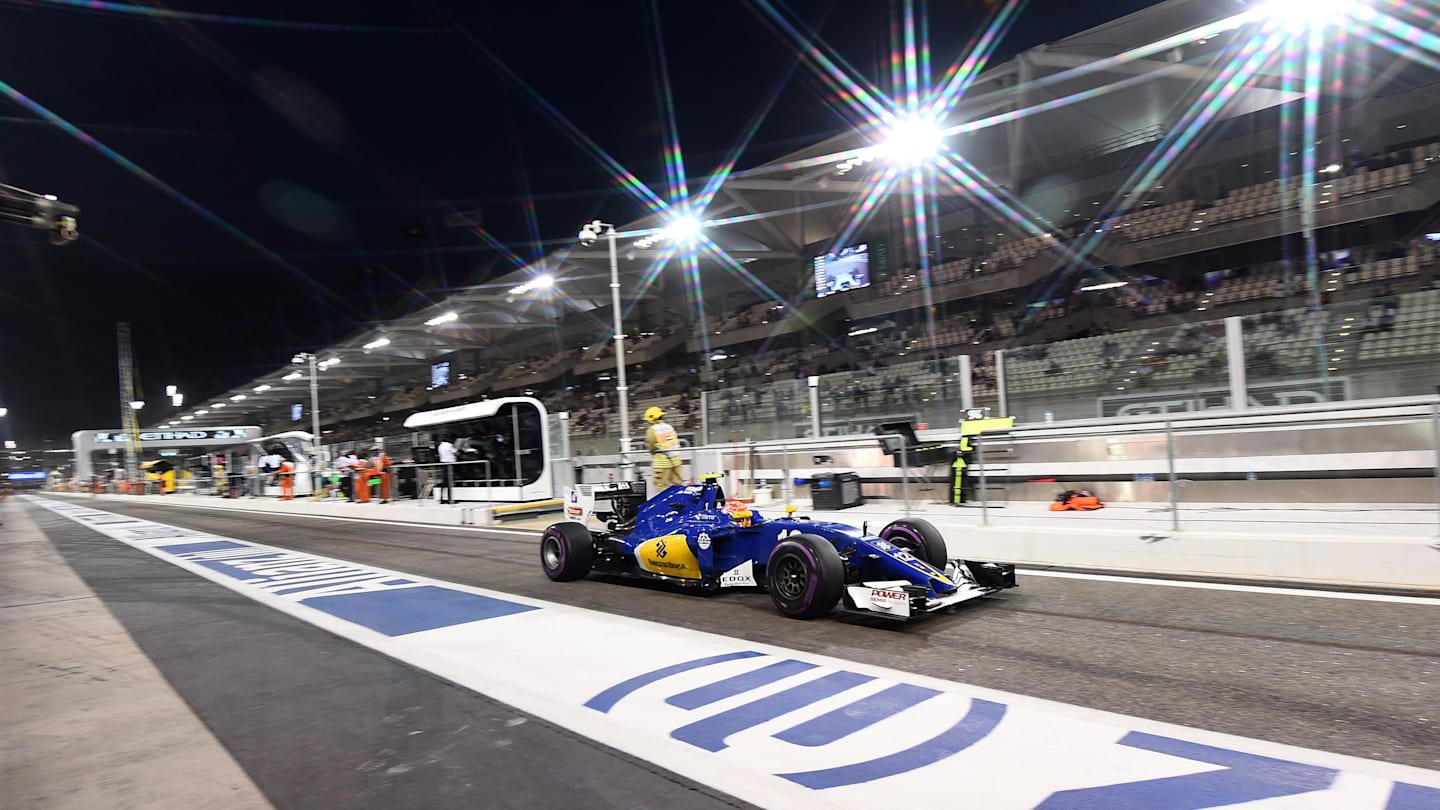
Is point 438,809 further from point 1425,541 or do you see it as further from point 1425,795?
point 1425,541

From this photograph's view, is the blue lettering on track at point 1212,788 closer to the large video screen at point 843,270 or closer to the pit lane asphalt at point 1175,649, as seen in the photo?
the pit lane asphalt at point 1175,649

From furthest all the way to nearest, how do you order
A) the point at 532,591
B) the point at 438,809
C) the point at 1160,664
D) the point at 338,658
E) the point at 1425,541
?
the point at 532,591 < the point at 1425,541 < the point at 338,658 < the point at 1160,664 < the point at 438,809

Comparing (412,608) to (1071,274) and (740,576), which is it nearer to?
(740,576)

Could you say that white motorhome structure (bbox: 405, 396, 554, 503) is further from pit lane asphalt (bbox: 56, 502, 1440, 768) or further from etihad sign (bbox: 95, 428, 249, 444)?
etihad sign (bbox: 95, 428, 249, 444)

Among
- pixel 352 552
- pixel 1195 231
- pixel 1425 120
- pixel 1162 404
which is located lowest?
pixel 352 552

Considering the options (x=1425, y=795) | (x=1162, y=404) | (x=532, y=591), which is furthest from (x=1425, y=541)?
(x=532, y=591)

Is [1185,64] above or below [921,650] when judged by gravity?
above

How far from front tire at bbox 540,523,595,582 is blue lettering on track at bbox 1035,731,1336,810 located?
19.0ft

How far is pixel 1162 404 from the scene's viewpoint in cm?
1101

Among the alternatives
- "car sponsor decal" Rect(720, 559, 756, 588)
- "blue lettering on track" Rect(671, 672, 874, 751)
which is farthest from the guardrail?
"blue lettering on track" Rect(671, 672, 874, 751)

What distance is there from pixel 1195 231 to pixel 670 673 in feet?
79.4

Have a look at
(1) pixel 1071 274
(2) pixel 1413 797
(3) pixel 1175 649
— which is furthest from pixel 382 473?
(1) pixel 1071 274

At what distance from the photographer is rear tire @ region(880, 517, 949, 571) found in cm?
619

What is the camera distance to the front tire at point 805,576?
5488mm
